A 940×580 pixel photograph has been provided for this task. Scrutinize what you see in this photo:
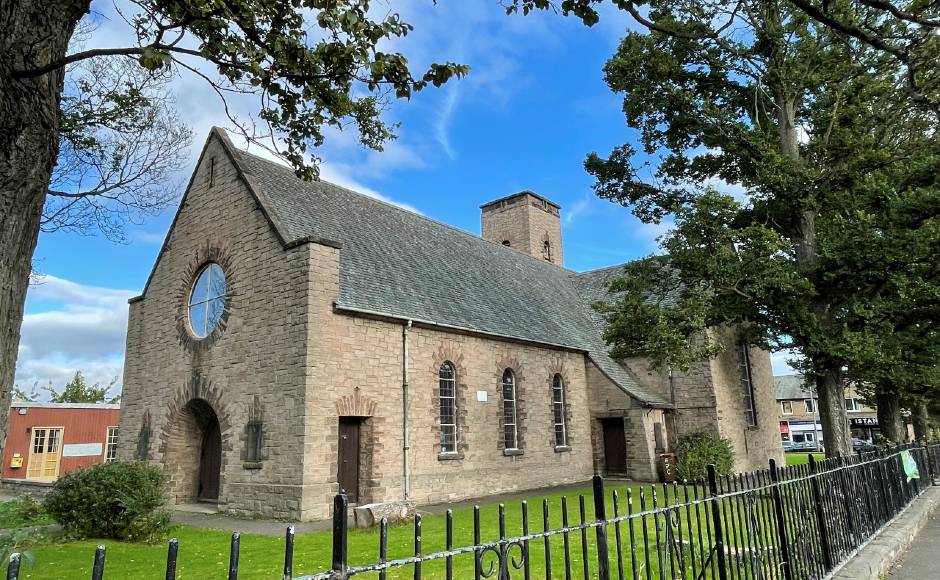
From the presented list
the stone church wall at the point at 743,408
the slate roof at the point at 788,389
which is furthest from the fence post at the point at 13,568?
the slate roof at the point at 788,389

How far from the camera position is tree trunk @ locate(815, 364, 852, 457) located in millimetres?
14438

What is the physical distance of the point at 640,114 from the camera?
16.6 meters

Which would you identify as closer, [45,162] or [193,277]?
[45,162]

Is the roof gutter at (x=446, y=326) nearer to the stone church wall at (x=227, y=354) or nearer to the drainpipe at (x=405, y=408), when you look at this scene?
the drainpipe at (x=405, y=408)

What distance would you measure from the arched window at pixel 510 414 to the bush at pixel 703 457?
226 inches

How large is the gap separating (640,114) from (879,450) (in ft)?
34.0

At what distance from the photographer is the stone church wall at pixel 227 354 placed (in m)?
14.3

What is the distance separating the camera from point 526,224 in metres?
36.4

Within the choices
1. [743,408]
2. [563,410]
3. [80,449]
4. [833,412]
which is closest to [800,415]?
[743,408]

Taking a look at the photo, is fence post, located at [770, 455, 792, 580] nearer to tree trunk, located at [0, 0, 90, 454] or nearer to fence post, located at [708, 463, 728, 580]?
fence post, located at [708, 463, 728, 580]

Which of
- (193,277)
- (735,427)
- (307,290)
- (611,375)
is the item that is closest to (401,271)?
(307,290)

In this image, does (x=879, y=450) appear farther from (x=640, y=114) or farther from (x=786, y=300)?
(x=640, y=114)

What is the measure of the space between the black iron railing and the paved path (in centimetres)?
50

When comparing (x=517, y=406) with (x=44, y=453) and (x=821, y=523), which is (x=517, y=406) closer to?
(x=821, y=523)
